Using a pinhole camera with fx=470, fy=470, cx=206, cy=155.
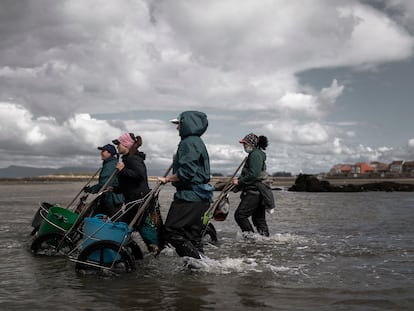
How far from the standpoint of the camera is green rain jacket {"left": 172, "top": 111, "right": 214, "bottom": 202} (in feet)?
19.5

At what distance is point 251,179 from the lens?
29.0 feet

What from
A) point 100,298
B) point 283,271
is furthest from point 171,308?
point 283,271

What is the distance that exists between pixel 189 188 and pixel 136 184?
1256 mm

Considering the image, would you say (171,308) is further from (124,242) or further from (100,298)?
(124,242)

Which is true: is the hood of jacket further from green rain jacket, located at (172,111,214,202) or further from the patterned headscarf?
the patterned headscarf

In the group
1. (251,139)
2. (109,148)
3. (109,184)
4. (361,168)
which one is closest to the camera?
(109,184)

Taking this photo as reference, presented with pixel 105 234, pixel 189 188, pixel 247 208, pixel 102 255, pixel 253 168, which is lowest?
pixel 102 255

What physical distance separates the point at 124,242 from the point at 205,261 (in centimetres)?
110

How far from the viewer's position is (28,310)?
464 centimetres

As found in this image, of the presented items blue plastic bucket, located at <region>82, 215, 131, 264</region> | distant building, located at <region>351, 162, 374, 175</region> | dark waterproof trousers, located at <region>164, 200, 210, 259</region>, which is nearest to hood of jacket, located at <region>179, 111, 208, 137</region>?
dark waterproof trousers, located at <region>164, 200, 210, 259</region>

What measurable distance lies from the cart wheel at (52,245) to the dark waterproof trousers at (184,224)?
215 centimetres

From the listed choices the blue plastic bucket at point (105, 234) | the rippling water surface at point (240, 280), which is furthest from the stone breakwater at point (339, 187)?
the blue plastic bucket at point (105, 234)

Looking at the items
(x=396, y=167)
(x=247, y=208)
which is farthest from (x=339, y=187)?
(x=396, y=167)

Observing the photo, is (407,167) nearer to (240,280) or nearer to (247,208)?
(247,208)
